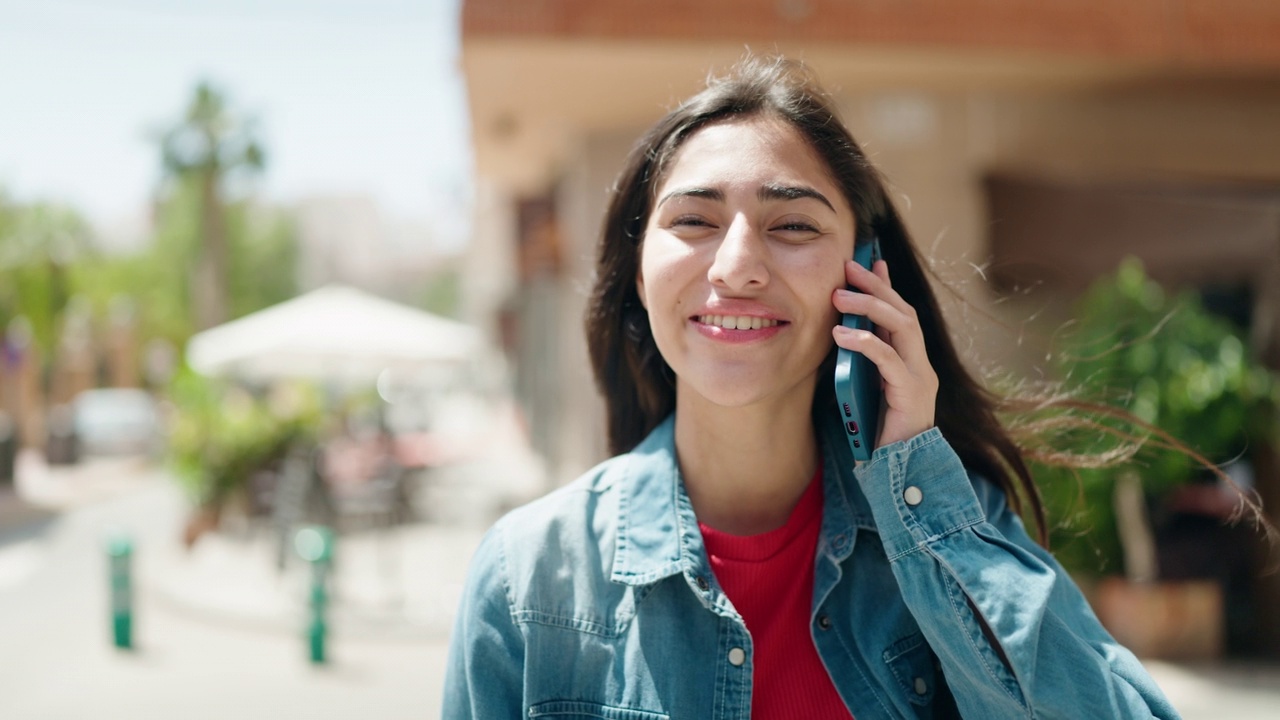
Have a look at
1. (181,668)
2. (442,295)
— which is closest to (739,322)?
(181,668)

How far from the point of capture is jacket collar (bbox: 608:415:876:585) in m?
1.75

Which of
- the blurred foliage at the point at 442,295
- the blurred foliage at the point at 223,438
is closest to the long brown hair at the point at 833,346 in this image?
the blurred foliage at the point at 223,438

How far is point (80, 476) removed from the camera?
892 inches

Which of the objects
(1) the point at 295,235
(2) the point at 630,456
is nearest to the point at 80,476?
(2) the point at 630,456

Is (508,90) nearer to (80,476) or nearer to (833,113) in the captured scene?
(833,113)

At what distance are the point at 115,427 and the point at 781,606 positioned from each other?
1220 inches

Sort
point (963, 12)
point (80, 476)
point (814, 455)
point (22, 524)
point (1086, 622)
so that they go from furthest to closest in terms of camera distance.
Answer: point (80, 476) → point (22, 524) → point (963, 12) → point (814, 455) → point (1086, 622)

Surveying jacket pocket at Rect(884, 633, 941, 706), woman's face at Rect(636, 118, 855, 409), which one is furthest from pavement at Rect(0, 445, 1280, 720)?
woman's face at Rect(636, 118, 855, 409)

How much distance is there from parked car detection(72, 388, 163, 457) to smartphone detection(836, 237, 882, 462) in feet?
94.6

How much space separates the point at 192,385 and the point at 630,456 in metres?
13.0

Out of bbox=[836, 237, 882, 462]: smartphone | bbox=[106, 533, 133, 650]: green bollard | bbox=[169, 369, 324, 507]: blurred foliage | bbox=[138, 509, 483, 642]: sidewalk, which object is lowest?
bbox=[138, 509, 483, 642]: sidewalk

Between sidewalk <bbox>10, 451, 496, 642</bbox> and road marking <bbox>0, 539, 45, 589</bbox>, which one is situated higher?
sidewalk <bbox>10, 451, 496, 642</bbox>

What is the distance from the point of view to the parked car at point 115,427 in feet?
94.2

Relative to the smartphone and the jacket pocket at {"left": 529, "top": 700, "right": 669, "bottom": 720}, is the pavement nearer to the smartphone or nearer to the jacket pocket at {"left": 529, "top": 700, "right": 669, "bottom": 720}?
the smartphone
